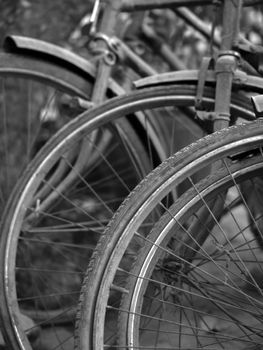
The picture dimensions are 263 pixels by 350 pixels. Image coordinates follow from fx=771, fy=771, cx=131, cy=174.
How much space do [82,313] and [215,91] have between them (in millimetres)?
801

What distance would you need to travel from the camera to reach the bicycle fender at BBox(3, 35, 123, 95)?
92.9 inches

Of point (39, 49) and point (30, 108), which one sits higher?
point (30, 108)

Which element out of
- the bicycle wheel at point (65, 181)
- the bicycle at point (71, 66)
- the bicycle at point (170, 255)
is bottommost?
the bicycle at point (170, 255)

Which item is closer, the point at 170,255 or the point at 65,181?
the point at 170,255

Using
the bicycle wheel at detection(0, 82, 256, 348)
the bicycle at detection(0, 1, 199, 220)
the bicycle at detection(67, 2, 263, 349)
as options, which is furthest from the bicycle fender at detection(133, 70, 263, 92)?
the bicycle at detection(67, 2, 263, 349)

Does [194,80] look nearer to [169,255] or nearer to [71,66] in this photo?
[71,66]

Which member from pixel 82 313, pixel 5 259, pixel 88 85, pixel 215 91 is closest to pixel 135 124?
pixel 88 85

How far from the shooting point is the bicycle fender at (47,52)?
7.74ft

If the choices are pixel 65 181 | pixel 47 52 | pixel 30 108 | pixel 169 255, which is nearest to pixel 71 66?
pixel 47 52

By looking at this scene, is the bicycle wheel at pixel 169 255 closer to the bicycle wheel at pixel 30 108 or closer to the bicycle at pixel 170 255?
the bicycle at pixel 170 255

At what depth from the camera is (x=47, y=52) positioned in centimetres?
239

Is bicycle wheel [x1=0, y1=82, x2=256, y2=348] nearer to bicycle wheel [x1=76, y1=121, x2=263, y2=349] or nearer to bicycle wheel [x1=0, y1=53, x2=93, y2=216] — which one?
bicycle wheel [x1=0, y1=53, x2=93, y2=216]

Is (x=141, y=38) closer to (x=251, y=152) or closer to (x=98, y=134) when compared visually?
(x=98, y=134)

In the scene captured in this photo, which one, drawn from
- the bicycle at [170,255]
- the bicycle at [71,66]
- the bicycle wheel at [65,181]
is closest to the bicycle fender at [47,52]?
the bicycle at [71,66]
